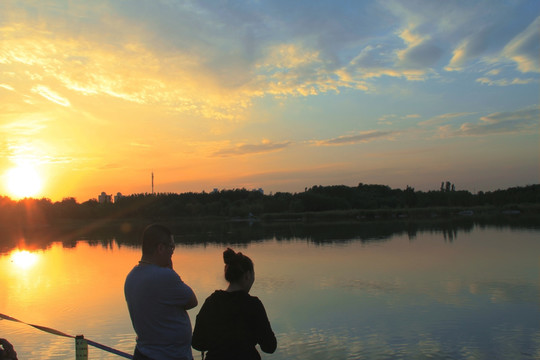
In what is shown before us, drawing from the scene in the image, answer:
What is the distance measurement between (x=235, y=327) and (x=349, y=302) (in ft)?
28.2

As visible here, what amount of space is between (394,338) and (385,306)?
2356mm

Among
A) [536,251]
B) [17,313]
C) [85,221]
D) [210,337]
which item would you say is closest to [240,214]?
[85,221]

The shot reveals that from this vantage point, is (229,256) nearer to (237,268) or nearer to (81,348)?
(237,268)

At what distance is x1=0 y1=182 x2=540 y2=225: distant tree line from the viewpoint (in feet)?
281

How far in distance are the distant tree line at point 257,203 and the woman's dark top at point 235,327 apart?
8152cm

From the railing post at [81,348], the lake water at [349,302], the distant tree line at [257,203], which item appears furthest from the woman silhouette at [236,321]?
the distant tree line at [257,203]

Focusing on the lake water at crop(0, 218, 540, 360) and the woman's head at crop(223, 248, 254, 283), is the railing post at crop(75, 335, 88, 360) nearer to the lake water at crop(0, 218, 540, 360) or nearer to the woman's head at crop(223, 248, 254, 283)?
the woman's head at crop(223, 248, 254, 283)

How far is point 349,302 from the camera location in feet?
34.8

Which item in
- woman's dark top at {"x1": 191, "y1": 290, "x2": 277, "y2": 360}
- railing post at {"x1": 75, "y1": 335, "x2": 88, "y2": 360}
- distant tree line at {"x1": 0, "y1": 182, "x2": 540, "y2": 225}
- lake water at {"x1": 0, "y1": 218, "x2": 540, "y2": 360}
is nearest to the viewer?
woman's dark top at {"x1": 191, "y1": 290, "x2": 277, "y2": 360}

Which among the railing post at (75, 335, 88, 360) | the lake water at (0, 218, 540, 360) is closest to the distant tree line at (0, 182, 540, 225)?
the lake water at (0, 218, 540, 360)

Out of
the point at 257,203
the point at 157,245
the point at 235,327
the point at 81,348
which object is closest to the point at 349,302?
the point at 81,348

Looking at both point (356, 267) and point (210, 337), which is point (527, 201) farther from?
point (210, 337)

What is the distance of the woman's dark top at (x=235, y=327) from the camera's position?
2.46m

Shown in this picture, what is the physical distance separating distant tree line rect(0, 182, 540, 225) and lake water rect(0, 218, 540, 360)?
217 feet
